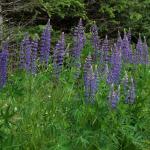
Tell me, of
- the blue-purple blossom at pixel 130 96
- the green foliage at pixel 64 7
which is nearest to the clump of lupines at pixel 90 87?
the blue-purple blossom at pixel 130 96

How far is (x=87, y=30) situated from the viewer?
32.7 ft

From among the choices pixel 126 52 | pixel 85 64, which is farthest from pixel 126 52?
pixel 85 64

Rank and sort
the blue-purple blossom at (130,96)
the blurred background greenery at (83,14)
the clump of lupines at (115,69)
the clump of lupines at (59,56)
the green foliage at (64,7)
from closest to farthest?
the blue-purple blossom at (130,96), the clump of lupines at (59,56), the clump of lupines at (115,69), the green foliage at (64,7), the blurred background greenery at (83,14)

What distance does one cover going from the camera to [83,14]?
358 inches

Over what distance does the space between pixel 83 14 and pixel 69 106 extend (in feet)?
12.0

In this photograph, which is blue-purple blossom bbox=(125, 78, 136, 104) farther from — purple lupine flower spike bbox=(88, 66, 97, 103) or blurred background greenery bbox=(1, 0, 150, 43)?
blurred background greenery bbox=(1, 0, 150, 43)

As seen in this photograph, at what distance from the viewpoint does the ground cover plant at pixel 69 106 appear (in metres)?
5.09

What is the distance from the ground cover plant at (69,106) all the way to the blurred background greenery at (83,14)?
2.30 metres

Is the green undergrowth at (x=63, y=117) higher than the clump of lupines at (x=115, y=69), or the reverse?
the clump of lupines at (x=115, y=69)

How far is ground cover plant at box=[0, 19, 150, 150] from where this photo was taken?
509cm

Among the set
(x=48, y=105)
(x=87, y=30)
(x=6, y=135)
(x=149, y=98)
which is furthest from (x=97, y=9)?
(x=6, y=135)

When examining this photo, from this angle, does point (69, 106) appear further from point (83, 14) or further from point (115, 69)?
point (83, 14)

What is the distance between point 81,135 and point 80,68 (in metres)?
1.44

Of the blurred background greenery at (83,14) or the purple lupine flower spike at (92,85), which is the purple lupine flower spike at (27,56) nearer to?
the purple lupine flower spike at (92,85)
